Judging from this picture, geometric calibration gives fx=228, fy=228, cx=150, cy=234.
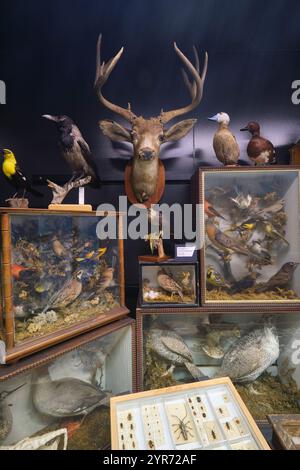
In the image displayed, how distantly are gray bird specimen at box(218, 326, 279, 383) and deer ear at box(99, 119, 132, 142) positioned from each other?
1757mm

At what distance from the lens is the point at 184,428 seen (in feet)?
3.94

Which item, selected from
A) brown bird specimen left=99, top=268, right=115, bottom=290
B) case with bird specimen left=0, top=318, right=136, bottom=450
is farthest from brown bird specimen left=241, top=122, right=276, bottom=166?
case with bird specimen left=0, top=318, right=136, bottom=450

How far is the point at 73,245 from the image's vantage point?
1446 mm

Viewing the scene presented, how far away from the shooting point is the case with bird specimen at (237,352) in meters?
1.62

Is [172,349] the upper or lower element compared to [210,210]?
lower

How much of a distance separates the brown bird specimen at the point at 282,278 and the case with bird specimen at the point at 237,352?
0.19 m

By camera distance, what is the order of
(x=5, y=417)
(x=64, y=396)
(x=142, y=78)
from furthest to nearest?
(x=142, y=78), (x=64, y=396), (x=5, y=417)

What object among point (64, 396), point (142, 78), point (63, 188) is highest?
point (142, 78)

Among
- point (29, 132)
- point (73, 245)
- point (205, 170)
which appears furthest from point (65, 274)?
point (29, 132)

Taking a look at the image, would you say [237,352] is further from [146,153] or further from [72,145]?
[72,145]

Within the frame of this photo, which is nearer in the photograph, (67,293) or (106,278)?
(67,293)

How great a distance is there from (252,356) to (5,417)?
1.56 m

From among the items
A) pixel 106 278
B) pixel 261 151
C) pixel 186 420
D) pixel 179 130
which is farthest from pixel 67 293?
pixel 261 151

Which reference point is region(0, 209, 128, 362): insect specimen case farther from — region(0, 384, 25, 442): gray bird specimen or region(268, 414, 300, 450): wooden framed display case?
region(268, 414, 300, 450): wooden framed display case
